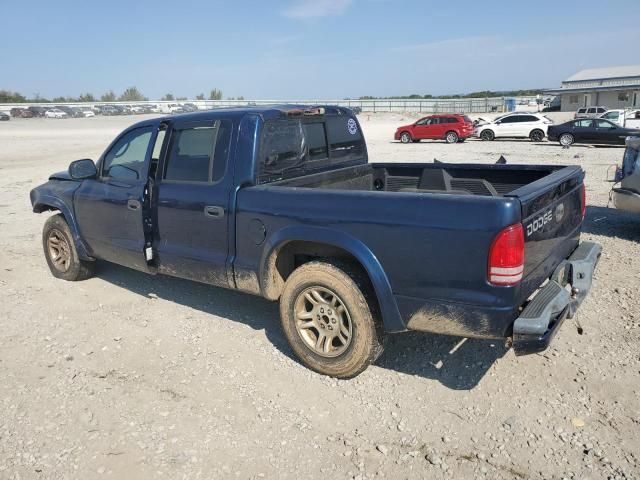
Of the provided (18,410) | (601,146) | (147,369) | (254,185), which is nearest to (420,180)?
(254,185)

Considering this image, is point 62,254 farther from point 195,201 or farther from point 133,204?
point 195,201

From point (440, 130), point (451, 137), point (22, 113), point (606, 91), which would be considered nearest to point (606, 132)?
point (451, 137)

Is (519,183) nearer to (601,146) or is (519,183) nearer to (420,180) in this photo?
(420,180)

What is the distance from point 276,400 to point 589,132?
22.8 m

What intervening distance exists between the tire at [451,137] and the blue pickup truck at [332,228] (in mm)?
22513

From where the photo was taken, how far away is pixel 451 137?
26672 mm

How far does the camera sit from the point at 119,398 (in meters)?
3.56

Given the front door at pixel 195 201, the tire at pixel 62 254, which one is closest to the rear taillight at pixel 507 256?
the front door at pixel 195 201

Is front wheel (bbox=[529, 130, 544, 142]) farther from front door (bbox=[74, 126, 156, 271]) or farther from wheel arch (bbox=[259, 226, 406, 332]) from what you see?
wheel arch (bbox=[259, 226, 406, 332])

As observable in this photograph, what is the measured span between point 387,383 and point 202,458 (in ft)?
4.53

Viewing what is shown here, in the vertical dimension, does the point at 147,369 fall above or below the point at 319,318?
below

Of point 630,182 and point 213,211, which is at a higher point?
point 213,211

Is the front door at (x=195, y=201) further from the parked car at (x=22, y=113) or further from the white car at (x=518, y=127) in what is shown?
the parked car at (x=22, y=113)

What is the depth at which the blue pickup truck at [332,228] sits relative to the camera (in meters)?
2.96
